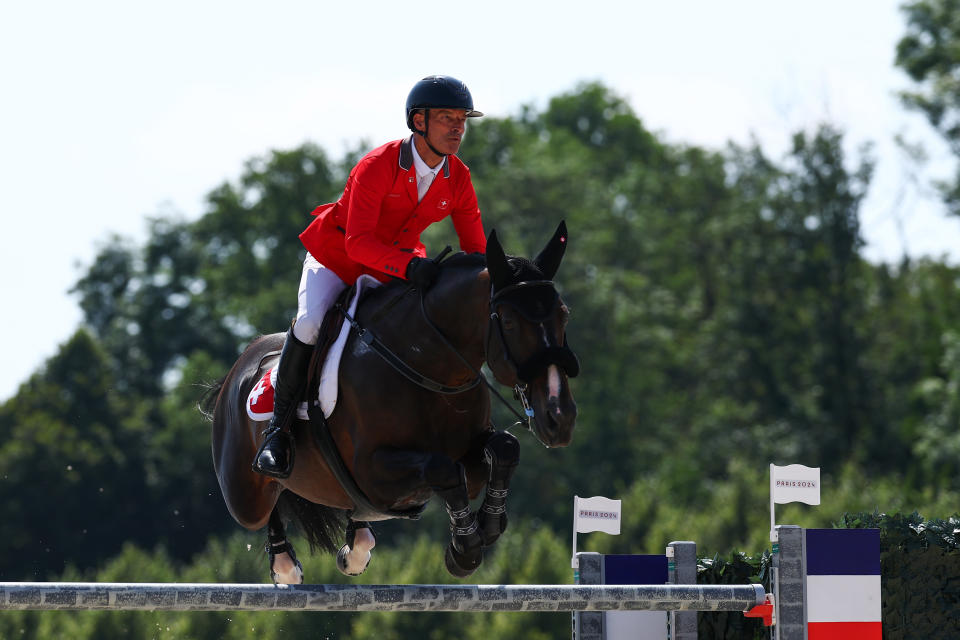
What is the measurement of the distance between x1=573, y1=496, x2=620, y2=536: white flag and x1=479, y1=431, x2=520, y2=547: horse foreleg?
1900 millimetres

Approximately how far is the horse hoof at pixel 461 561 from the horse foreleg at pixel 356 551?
1.46 m

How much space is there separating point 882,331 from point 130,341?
20.9 meters

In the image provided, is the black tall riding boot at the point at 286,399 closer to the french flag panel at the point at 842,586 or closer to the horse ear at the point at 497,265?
the horse ear at the point at 497,265

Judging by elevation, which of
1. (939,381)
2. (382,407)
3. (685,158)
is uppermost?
(685,158)

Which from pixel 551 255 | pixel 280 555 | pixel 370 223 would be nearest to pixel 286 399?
pixel 370 223

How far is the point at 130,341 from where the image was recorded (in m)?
38.3

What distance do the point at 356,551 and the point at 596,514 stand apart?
4.67 feet

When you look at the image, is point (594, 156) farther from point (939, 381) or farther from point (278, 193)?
point (939, 381)

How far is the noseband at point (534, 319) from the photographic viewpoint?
4836 millimetres

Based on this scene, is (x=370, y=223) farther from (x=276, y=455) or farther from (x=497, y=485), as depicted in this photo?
(x=497, y=485)

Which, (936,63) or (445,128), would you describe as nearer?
(445,128)

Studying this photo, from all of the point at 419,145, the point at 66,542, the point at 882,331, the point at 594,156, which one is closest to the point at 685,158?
the point at 594,156

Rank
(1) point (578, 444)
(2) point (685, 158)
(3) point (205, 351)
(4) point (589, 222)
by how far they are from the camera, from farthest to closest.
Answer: (2) point (685, 158)
(3) point (205, 351)
(4) point (589, 222)
(1) point (578, 444)

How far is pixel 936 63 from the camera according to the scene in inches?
1174
